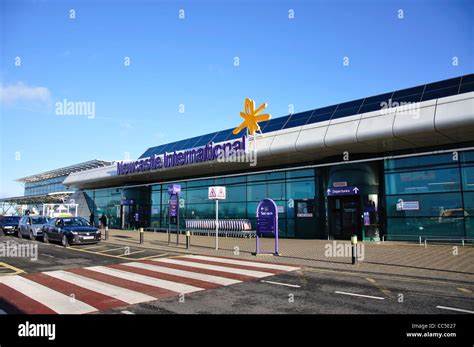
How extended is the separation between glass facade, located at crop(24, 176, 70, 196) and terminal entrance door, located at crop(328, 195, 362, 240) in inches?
2569

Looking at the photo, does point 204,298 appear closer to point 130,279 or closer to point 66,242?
point 130,279

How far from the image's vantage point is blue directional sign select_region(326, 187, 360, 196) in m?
20.0

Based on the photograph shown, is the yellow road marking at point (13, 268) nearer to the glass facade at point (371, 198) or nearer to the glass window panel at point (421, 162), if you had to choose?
the glass facade at point (371, 198)

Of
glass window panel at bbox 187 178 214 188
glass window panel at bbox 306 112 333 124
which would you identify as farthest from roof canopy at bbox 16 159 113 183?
glass window panel at bbox 306 112 333 124

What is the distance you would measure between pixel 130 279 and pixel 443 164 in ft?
52.7

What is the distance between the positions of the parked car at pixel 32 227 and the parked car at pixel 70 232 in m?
2.74

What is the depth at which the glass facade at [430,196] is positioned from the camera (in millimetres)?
17078

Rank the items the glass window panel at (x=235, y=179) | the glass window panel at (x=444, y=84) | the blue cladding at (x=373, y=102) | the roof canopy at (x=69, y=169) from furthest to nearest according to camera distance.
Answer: the roof canopy at (x=69, y=169), the glass window panel at (x=235, y=179), the glass window panel at (x=444, y=84), the blue cladding at (x=373, y=102)

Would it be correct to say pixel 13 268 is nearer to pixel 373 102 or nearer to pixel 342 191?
pixel 342 191

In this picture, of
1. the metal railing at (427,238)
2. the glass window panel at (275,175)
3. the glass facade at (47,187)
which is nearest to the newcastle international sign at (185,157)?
the glass window panel at (275,175)

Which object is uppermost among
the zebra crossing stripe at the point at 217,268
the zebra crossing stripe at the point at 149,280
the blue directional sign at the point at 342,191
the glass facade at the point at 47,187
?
the glass facade at the point at 47,187

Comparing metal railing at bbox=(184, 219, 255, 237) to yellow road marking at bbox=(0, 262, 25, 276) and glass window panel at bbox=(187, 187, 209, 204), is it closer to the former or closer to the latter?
glass window panel at bbox=(187, 187, 209, 204)

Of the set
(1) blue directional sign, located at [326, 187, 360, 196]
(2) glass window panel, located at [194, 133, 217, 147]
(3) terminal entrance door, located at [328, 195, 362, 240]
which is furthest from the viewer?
(2) glass window panel, located at [194, 133, 217, 147]
